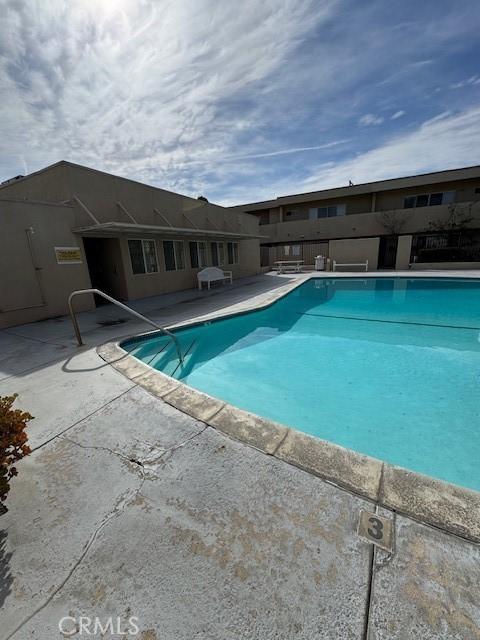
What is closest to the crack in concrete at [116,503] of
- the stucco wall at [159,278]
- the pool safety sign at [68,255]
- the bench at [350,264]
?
the pool safety sign at [68,255]

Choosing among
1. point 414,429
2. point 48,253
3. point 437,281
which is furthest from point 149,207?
point 437,281

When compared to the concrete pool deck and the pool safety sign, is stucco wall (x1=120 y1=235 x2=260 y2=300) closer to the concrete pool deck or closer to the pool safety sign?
the pool safety sign

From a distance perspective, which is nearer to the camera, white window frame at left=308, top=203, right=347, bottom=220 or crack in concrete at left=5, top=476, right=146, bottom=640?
crack in concrete at left=5, top=476, right=146, bottom=640

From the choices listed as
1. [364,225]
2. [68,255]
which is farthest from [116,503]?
[364,225]

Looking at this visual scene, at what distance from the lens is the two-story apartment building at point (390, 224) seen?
1819 centimetres

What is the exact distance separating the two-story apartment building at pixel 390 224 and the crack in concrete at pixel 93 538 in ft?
65.0

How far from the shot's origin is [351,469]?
1.99 metres

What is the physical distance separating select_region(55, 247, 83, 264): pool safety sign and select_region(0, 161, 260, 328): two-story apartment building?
0.03 m

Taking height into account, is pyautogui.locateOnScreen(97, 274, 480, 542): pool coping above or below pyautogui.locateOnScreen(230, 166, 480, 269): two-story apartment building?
below

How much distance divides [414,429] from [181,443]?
3364 millimetres

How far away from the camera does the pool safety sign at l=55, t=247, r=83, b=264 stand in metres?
7.44

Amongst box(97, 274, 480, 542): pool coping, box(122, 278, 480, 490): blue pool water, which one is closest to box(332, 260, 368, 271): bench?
box(122, 278, 480, 490): blue pool water

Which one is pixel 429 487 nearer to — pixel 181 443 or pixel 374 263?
pixel 181 443

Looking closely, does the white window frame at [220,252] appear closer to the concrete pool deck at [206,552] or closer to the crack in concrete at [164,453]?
the crack in concrete at [164,453]
